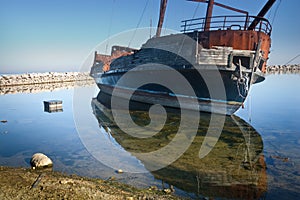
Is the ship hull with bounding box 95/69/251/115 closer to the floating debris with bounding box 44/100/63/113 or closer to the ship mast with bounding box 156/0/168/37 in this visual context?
the floating debris with bounding box 44/100/63/113

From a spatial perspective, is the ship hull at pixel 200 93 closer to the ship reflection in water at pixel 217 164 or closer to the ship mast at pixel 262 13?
the ship reflection in water at pixel 217 164

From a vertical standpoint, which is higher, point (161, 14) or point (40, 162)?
point (161, 14)

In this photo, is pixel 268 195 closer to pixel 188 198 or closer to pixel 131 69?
pixel 188 198

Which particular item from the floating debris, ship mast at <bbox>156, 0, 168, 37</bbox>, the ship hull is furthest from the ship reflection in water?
ship mast at <bbox>156, 0, 168, 37</bbox>

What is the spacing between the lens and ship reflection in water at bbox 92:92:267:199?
455 centimetres

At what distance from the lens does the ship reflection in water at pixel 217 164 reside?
4547mm

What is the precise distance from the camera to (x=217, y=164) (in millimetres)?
5887

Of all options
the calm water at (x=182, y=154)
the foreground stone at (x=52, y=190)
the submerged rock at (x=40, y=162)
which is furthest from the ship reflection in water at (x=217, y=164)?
the submerged rock at (x=40, y=162)

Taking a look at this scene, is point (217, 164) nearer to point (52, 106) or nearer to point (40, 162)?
point (40, 162)

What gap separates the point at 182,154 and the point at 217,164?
1.16 metres

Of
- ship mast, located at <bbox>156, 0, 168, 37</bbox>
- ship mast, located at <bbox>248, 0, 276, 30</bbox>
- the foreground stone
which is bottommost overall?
the foreground stone

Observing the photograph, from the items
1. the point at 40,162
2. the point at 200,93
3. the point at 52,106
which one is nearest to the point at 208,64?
the point at 200,93

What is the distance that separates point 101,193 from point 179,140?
15.8 ft

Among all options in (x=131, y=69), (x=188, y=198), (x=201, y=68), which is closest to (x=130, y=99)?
(x=131, y=69)
